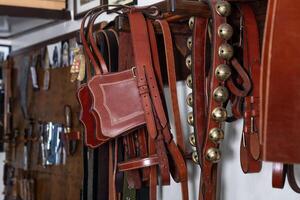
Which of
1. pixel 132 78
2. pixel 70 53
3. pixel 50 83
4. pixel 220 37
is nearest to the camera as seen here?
pixel 220 37

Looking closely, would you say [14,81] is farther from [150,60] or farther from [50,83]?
[150,60]

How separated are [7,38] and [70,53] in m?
1.06

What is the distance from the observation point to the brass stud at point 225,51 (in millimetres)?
964

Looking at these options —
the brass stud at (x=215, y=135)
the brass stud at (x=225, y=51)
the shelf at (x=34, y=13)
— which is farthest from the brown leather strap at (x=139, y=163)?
the shelf at (x=34, y=13)

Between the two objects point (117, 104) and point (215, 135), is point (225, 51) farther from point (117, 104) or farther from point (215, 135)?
point (117, 104)

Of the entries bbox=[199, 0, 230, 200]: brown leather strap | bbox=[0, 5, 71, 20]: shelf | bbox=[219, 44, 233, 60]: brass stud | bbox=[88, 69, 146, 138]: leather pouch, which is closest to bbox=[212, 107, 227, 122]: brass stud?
bbox=[199, 0, 230, 200]: brown leather strap

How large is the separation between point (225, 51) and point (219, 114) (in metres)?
0.13

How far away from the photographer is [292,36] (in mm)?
704

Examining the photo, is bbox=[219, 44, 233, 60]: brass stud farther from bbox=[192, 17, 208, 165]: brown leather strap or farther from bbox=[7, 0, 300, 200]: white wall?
bbox=[7, 0, 300, 200]: white wall

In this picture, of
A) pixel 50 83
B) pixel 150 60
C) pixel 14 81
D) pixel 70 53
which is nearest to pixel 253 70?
pixel 150 60

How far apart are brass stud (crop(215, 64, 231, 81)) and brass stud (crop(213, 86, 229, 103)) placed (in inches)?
0.8

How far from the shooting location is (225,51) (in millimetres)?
964

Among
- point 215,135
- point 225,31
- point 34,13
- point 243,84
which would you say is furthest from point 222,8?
point 34,13

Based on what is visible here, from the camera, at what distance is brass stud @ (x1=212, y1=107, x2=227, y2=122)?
38.7 inches
